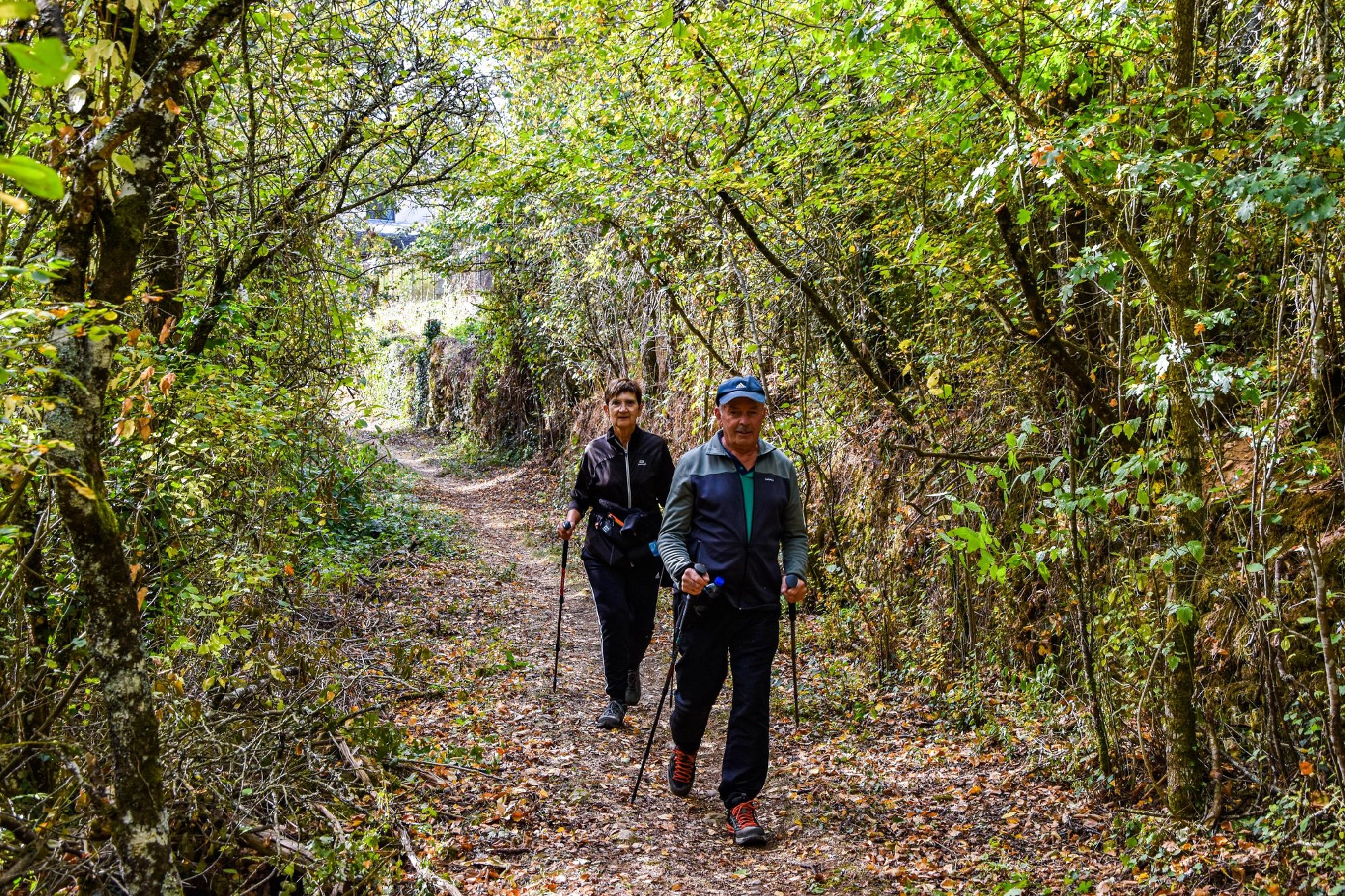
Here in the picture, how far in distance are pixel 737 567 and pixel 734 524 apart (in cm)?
24

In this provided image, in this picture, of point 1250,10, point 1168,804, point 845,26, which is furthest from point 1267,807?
point 845,26

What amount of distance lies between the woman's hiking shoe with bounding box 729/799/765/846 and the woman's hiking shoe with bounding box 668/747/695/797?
1.66ft

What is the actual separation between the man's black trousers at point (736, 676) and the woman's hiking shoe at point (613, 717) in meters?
1.64

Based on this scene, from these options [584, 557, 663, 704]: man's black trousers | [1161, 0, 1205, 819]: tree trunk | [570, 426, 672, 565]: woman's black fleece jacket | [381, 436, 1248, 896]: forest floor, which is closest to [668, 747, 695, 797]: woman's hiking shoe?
[381, 436, 1248, 896]: forest floor

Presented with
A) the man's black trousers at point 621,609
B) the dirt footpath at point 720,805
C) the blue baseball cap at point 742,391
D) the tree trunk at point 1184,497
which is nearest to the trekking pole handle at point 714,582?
the blue baseball cap at point 742,391

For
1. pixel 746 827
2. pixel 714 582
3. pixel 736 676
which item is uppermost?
pixel 714 582

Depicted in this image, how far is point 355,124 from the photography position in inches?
272

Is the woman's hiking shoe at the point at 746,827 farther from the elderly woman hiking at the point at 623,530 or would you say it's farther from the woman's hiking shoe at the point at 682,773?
the elderly woman hiking at the point at 623,530

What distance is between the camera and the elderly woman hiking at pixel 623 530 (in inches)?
256

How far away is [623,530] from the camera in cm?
646

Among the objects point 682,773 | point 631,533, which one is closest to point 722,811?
point 682,773

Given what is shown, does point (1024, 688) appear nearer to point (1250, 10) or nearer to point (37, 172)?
point (1250, 10)

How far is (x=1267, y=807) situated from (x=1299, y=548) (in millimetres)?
1233

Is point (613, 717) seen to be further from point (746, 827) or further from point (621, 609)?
point (746, 827)
